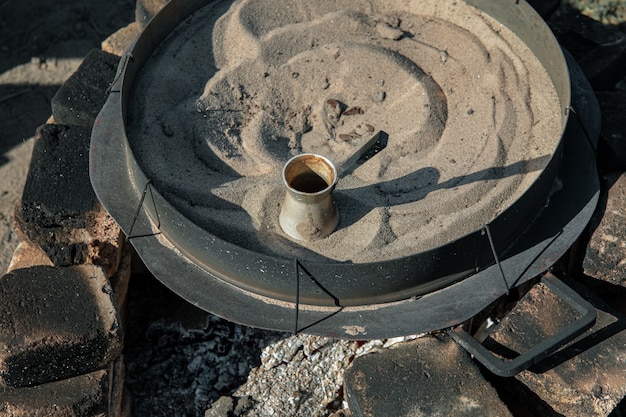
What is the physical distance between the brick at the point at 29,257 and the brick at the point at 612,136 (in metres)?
1.94

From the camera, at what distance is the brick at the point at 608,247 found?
2445 millimetres

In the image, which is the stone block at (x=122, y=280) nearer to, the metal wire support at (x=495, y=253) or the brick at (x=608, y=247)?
the metal wire support at (x=495, y=253)

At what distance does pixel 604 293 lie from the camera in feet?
8.39

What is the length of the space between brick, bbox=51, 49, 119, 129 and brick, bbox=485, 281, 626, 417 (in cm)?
164

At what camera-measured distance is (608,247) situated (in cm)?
246

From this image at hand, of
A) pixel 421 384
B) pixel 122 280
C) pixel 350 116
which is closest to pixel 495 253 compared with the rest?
pixel 421 384

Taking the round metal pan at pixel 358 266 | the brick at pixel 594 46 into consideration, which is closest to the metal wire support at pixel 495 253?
the round metal pan at pixel 358 266

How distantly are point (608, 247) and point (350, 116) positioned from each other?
97 cm

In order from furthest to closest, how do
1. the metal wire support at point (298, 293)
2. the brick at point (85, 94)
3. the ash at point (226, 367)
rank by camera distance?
the brick at point (85, 94) < the ash at point (226, 367) < the metal wire support at point (298, 293)

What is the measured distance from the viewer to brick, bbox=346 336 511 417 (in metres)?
2.17

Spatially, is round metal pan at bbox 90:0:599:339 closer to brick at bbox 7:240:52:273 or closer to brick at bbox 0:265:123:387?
brick at bbox 0:265:123:387

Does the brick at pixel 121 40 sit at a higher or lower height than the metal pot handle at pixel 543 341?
higher

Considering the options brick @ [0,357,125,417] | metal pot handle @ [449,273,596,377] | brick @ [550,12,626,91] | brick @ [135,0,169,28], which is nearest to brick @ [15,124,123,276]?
brick @ [0,357,125,417]

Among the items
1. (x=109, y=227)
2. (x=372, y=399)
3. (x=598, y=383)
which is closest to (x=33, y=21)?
(x=109, y=227)
